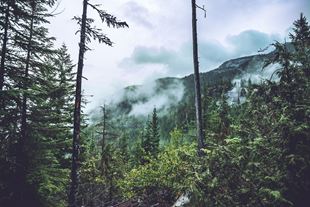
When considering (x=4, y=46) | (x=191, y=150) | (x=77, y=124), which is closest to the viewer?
(x=77, y=124)

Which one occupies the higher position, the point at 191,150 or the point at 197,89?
the point at 197,89

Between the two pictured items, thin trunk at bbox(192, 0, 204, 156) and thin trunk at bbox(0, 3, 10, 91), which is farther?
thin trunk at bbox(192, 0, 204, 156)

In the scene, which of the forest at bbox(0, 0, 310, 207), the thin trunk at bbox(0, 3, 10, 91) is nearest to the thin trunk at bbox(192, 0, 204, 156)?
the forest at bbox(0, 0, 310, 207)

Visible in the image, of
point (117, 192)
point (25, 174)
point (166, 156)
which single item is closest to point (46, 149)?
point (25, 174)

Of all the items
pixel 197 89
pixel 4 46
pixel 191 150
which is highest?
pixel 4 46

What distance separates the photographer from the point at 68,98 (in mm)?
25844

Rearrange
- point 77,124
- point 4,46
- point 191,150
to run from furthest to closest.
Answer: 1. point 191,150
2. point 4,46
3. point 77,124

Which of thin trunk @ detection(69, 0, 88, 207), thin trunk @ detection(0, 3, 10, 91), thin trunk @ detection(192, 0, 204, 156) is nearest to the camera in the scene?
thin trunk @ detection(69, 0, 88, 207)

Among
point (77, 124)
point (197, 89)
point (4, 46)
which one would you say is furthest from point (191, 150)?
point (4, 46)

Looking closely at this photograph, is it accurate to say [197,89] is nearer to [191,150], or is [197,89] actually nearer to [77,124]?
[191,150]

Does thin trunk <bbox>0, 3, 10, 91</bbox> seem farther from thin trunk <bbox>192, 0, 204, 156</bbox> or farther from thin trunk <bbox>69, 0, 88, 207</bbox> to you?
thin trunk <bbox>192, 0, 204, 156</bbox>

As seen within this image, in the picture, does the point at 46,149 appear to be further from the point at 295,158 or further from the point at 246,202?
the point at 295,158

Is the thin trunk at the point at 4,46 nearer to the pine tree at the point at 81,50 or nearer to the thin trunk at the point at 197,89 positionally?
the pine tree at the point at 81,50

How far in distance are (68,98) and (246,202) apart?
19837 millimetres
